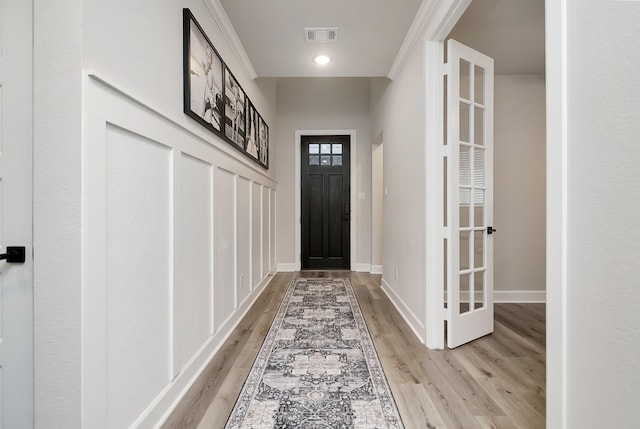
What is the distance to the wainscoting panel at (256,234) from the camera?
11.0 feet

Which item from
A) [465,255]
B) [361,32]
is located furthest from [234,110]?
[465,255]

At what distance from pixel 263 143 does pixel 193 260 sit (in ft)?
7.91

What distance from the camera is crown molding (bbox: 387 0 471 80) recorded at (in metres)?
1.95

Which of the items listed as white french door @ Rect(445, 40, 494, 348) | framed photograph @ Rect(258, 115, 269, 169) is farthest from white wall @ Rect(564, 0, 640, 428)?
framed photograph @ Rect(258, 115, 269, 169)

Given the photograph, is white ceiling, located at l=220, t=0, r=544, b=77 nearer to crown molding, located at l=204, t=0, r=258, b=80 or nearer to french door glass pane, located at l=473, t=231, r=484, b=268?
crown molding, located at l=204, t=0, r=258, b=80

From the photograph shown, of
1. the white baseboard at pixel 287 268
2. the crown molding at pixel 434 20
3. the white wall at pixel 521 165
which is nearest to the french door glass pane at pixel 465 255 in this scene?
the white wall at pixel 521 165

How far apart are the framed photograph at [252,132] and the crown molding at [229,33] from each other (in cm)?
33

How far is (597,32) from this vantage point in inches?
35.4

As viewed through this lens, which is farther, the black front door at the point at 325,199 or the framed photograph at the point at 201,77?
the black front door at the point at 325,199

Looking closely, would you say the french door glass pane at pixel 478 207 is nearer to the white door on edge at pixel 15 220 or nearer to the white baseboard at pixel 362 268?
the white door on edge at pixel 15 220

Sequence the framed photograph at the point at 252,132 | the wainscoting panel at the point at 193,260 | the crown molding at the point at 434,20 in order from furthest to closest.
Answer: the framed photograph at the point at 252,132 < the crown molding at the point at 434,20 < the wainscoting panel at the point at 193,260

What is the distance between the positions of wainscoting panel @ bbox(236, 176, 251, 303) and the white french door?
1.63m

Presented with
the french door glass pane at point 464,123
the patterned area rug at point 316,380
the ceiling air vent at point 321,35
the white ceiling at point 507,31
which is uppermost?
the white ceiling at point 507,31

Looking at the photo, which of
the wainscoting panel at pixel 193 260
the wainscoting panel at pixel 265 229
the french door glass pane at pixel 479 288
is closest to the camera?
the wainscoting panel at pixel 193 260
